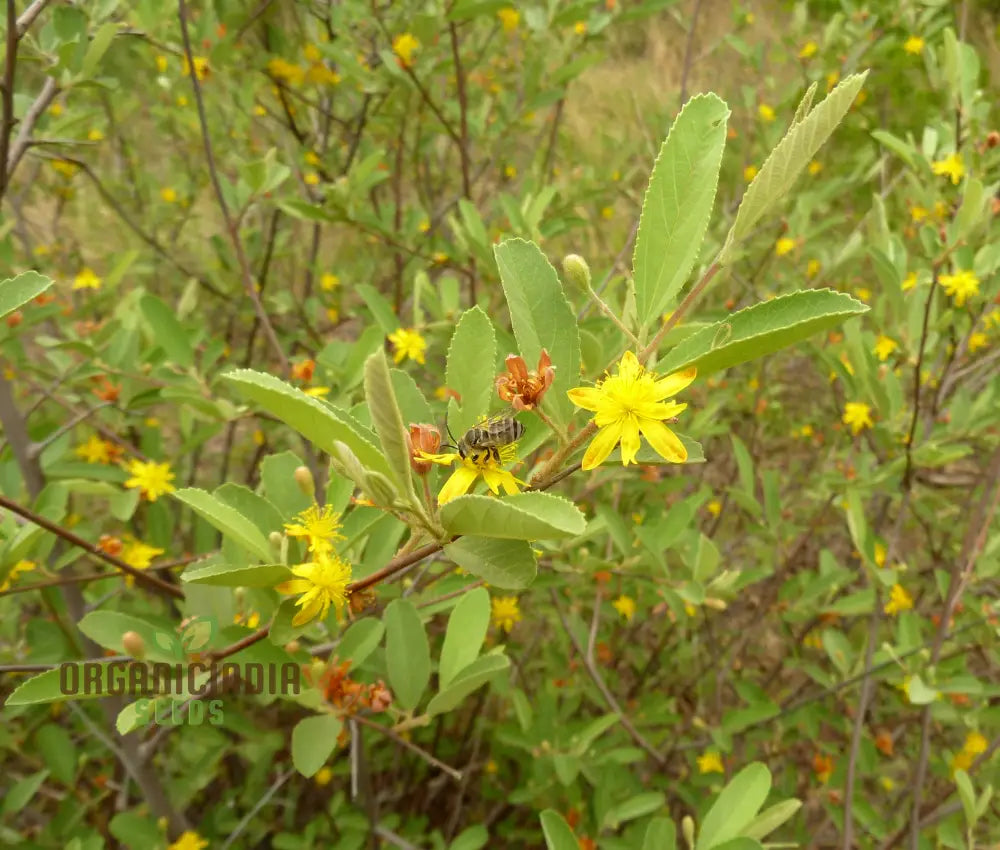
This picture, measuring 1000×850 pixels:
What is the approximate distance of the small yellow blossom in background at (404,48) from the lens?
69.8 inches

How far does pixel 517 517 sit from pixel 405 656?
1.77ft

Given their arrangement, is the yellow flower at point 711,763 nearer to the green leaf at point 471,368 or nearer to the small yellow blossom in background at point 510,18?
the green leaf at point 471,368

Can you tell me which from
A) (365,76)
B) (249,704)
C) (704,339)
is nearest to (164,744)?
(249,704)

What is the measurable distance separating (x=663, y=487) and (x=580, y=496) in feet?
1.72

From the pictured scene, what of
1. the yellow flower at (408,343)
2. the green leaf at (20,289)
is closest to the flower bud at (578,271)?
the green leaf at (20,289)

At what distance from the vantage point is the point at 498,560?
553 mm

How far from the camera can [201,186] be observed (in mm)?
3088

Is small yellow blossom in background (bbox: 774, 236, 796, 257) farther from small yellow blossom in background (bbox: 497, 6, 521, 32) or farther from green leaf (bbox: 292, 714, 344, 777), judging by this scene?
green leaf (bbox: 292, 714, 344, 777)

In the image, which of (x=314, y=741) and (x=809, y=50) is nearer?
(x=314, y=741)

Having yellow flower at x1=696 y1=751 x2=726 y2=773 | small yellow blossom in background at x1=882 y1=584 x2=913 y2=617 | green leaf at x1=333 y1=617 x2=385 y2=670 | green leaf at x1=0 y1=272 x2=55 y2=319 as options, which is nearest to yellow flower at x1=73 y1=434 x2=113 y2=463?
green leaf at x1=333 y1=617 x2=385 y2=670

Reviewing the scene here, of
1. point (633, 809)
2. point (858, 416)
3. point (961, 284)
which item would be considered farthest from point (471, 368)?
point (858, 416)

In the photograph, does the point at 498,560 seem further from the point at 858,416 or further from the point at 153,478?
the point at 858,416

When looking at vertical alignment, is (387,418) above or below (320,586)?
above

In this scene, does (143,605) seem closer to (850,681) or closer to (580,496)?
(580,496)
